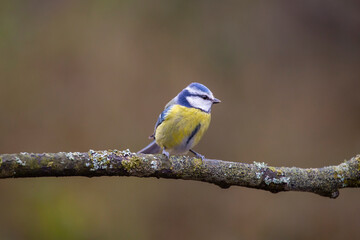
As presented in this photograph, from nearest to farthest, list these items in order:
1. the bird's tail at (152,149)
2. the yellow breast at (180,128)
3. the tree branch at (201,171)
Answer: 1. the tree branch at (201,171)
2. the yellow breast at (180,128)
3. the bird's tail at (152,149)

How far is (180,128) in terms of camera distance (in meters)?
1.82

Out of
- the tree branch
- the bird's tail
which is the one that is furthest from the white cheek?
the tree branch

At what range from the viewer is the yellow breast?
71.7 inches

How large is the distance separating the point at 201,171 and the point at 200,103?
52 cm

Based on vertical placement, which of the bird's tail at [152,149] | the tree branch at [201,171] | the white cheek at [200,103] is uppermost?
the white cheek at [200,103]

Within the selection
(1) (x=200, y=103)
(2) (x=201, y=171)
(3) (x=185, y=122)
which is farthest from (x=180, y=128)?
(2) (x=201, y=171)

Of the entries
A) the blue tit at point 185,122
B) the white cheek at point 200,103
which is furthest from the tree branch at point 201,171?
the white cheek at point 200,103

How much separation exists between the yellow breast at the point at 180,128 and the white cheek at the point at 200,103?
0.03 m

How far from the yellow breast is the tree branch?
1.06ft

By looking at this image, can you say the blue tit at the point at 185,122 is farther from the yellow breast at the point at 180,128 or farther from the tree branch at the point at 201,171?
the tree branch at the point at 201,171

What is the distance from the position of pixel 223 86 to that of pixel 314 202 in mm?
1010

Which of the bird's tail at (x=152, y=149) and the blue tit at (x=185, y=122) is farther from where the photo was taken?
the bird's tail at (x=152, y=149)

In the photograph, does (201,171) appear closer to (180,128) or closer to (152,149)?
(180,128)

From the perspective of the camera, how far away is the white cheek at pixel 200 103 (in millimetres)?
Result: 1914
